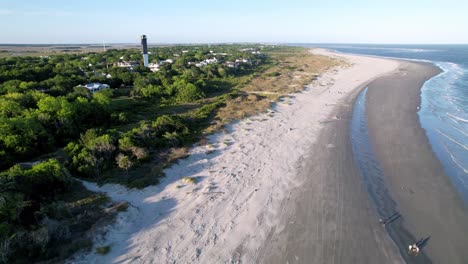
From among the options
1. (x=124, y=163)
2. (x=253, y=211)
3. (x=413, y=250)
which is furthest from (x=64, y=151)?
(x=413, y=250)

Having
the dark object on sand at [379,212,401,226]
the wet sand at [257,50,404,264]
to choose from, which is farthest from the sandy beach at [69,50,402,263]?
the dark object on sand at [379,212,401,226]

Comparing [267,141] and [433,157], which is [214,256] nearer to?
[267,141]

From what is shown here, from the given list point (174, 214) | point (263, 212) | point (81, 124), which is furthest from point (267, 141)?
point (81, 124)

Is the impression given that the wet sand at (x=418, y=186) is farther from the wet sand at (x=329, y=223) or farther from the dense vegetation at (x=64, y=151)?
the dense vegetation at (x=64, y=151)

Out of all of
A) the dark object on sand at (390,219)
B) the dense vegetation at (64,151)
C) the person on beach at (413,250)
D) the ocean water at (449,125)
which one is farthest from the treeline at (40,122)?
the ocean water at (449,125)

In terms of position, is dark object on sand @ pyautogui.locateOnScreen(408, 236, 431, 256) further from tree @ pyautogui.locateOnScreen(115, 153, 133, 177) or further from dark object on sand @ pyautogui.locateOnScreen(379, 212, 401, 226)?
tree @ pyautogui.locateOnScreen(115, 153, 133, 177)
